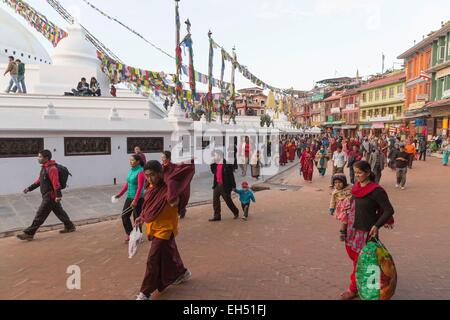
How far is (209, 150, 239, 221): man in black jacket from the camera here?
764cm

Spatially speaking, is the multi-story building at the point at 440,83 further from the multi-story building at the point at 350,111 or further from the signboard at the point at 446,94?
the multi-story building at the point at 350,111

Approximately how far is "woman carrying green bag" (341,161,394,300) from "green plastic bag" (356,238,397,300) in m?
0.18

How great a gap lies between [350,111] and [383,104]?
999cm

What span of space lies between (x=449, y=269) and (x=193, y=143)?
11.8 meters

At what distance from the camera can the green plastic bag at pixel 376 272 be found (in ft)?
10.9

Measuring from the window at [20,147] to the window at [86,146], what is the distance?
31.3 inches

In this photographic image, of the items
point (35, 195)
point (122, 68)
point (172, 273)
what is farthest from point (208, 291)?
point (122, 68)

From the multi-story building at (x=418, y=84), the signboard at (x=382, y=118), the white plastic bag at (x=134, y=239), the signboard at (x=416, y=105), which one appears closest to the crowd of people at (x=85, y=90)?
the white plastic bag at (x=134, y=239)

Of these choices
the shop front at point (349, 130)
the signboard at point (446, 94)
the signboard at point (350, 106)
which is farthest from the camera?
the shop front at point (349, 130)

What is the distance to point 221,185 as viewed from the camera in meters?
7.68

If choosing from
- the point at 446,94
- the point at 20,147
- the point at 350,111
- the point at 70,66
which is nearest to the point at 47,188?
the point at 20,147

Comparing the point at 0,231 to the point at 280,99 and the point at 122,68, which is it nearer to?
the point at 122,68

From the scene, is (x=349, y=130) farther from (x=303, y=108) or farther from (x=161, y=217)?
(x=161, y=217)

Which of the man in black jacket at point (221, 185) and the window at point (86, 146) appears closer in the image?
the man in black jacket at point (221, 185)
